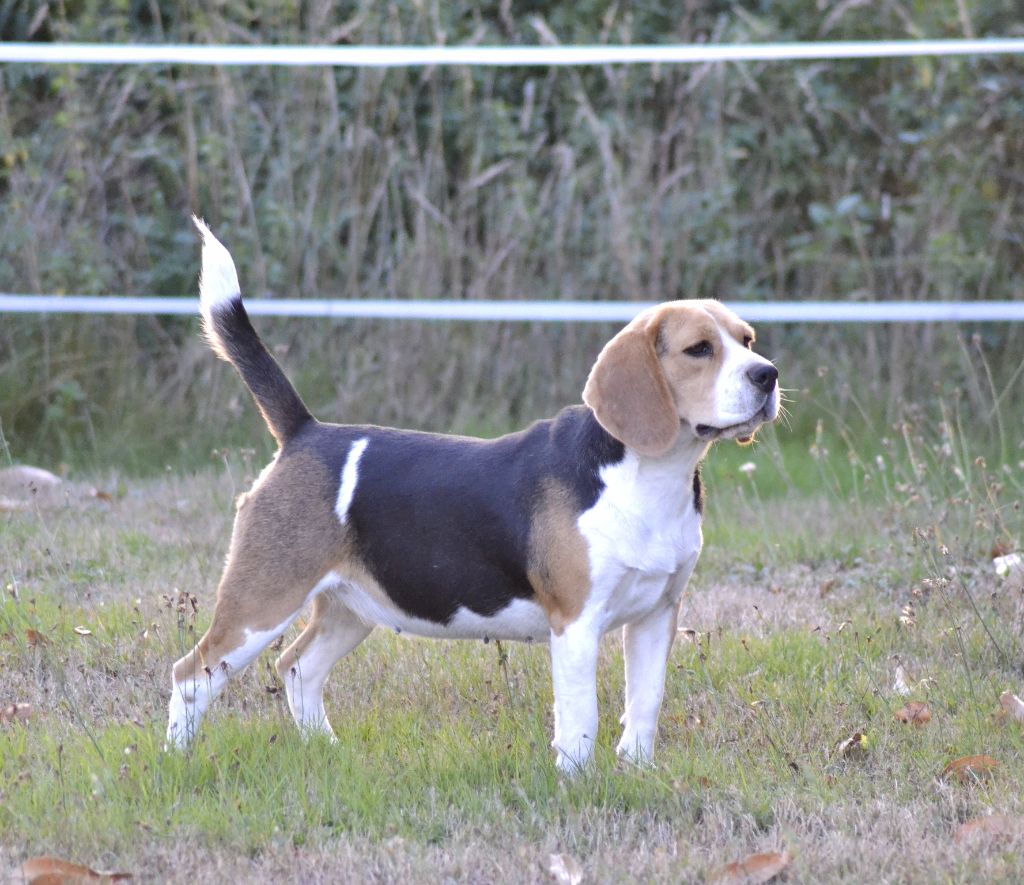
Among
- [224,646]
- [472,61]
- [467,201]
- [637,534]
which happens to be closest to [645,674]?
[637,534]

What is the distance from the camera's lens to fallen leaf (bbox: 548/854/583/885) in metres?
3.27

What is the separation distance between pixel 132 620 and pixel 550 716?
5.38ft

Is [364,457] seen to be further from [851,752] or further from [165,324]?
[165,324]

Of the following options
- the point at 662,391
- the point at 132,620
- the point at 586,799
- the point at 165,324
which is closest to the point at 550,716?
the point at 586,799

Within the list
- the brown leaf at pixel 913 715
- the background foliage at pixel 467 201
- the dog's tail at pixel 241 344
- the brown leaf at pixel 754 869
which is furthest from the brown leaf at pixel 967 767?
the background foliage at pixel 467 201

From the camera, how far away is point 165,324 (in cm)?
935

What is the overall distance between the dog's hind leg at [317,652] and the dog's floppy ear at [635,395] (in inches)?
42.0

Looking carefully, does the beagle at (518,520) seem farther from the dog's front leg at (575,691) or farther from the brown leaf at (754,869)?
the brown leaf at (754,869)

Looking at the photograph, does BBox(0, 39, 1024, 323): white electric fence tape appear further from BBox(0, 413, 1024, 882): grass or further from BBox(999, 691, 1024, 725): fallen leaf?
BBox(999, 691, 1024, 725): fallen leaf

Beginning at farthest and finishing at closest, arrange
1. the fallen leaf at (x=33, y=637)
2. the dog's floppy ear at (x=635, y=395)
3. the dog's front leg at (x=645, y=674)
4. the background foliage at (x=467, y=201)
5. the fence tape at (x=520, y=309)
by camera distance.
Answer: the background foliage at (x=467, y=201) → the fence tape at (x=520, y=309) → the fallen leaf at (x=33, y=637) → the dog's front leg at (x=645, y=674) → the dog's floppy ear at (x=635, y=395)

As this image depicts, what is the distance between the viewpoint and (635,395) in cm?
387

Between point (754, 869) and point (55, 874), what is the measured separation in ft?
5.11

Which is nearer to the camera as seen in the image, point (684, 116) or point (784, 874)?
point (784, 874)

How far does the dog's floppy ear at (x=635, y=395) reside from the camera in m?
3.83
